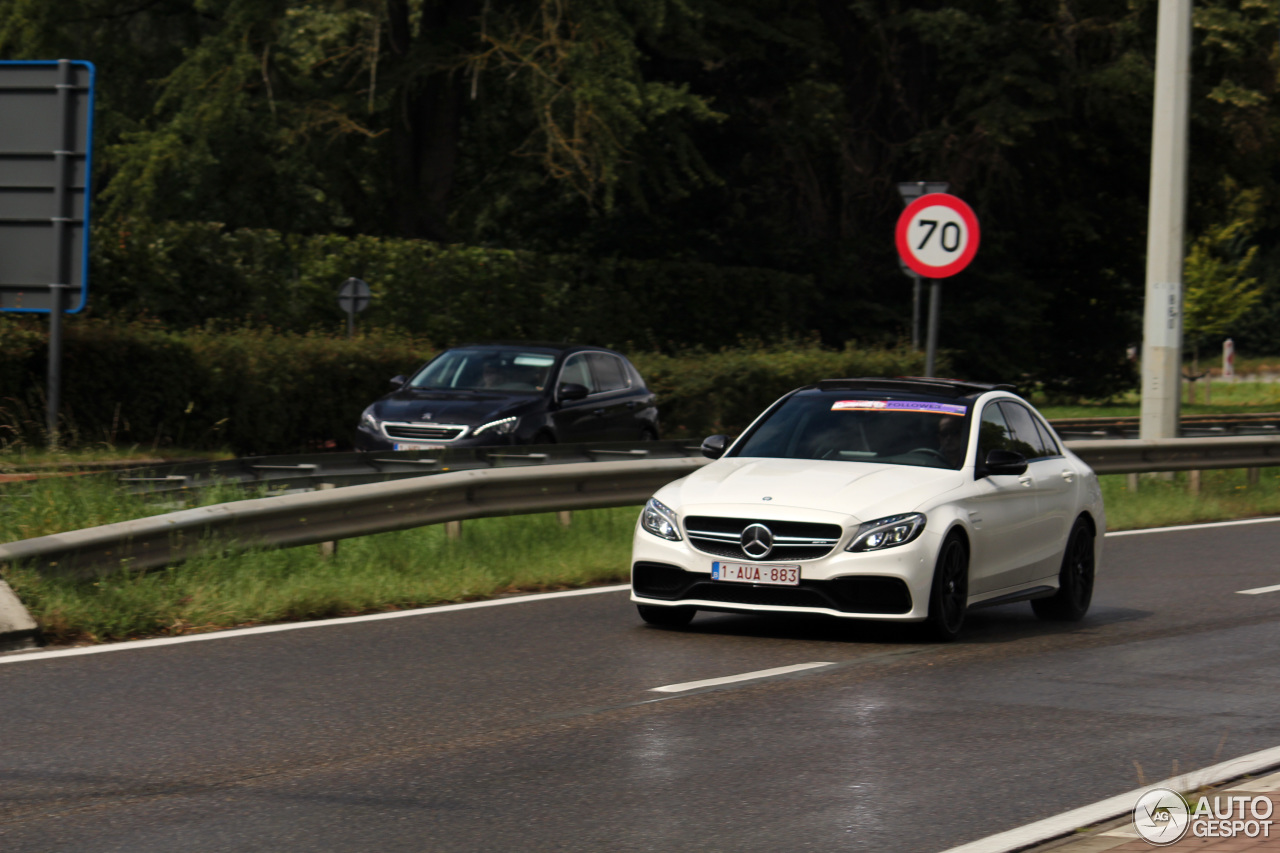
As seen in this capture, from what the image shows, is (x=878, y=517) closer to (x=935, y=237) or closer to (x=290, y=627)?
(x=290, y=627)

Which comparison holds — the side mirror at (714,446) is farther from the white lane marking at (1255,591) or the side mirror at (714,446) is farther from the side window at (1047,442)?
the white lane marking at (1255,591)

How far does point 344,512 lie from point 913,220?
6985 millimetres

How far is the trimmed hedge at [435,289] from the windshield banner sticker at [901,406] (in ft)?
49.0

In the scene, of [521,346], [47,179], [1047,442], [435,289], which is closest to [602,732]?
[1047,442]

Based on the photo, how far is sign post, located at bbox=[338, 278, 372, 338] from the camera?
26.4 meters

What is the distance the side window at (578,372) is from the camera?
64.9ft

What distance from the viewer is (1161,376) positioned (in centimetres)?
2052

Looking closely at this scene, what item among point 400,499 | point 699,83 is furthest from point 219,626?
point 699,83

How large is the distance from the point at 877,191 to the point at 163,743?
33.9 meters

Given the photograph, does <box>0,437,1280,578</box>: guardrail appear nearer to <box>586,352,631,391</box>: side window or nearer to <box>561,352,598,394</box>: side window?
<box>561,352,598,394</box>: side window

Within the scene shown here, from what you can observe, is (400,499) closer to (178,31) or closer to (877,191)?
(178,31)

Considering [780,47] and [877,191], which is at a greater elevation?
[780,47]

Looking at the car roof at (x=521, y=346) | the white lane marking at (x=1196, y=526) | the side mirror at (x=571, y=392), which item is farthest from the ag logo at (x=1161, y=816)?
the car roof at (x=521, y=346)
